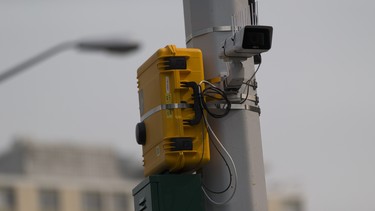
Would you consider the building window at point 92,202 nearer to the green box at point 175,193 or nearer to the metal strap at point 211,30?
the metal strap at point 211,30

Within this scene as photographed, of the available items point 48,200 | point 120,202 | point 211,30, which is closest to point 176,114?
point 211,30

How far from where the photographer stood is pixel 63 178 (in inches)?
3627

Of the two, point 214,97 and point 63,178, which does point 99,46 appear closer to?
point 214,97

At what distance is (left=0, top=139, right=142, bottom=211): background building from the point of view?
85938mm

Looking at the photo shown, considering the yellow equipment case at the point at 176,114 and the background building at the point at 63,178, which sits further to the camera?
the background building at the point at 63,178

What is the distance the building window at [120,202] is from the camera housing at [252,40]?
8297cm

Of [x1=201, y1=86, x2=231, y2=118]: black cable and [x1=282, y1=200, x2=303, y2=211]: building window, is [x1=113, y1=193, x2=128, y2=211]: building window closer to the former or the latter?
[x1=282, y1=200, x2=303, y2=211]: building window

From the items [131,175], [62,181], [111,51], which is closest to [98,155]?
[131,175]

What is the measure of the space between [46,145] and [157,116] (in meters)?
90.8

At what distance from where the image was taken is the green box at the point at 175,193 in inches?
368

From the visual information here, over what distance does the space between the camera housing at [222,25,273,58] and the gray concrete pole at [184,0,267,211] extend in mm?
248

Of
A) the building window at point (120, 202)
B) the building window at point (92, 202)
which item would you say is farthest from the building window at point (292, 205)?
the building window at point (92, 202)

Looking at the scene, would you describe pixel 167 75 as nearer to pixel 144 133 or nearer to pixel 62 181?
pixel 144 133

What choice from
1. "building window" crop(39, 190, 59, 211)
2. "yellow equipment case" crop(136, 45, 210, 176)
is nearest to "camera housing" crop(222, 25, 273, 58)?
"yellow equipment case" crop(136, 45, 210, 176)
